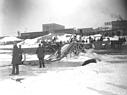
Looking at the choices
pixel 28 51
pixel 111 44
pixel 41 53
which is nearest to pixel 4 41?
pixel 28 51

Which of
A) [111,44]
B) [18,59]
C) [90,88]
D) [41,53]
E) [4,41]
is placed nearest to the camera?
[90,88]

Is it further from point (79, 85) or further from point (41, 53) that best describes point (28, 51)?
point (79, 85)

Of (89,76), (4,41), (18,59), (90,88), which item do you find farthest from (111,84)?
(4,41)

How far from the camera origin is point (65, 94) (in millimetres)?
→ 6293

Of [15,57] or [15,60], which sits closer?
[15,60]

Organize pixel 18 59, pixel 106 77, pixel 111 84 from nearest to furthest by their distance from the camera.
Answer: pixel 111 84
pixel 106 77
pixel 18 59

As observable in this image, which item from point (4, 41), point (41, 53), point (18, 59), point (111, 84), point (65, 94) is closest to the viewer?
point (65, 94)

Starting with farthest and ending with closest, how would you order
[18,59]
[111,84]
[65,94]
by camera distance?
[18,59], [111,84], [65,94]

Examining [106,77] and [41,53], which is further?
[41,53]

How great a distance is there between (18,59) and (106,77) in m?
5.35

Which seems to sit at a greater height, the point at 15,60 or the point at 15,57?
the point at 15,57

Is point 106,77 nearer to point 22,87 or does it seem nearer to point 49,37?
point 22,87

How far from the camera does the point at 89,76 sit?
9.03m

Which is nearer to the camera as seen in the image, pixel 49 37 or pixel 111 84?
pixel 111 84
